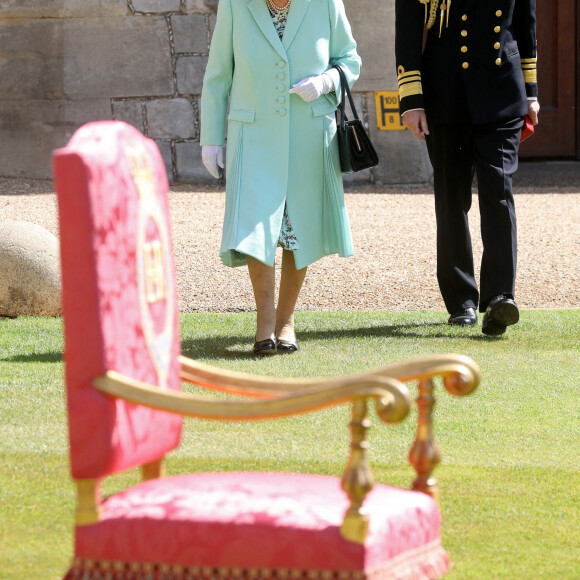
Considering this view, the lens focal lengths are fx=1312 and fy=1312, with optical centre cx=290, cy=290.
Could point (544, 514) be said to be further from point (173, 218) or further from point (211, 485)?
point (173, 218)

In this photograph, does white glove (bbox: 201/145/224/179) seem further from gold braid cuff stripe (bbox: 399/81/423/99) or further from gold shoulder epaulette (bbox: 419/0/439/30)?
gold shoulder epaulette (bbox: 419/0/439/30)

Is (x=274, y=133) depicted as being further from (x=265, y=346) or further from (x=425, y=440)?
(x=425, y=440)

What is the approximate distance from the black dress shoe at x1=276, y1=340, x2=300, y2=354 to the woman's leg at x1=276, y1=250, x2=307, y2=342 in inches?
0.8

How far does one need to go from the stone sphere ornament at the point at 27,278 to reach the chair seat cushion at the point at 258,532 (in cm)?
521

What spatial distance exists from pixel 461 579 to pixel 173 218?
7.68 metres

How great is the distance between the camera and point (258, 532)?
6.94ft

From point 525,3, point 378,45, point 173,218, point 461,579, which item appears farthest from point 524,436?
point 378,45

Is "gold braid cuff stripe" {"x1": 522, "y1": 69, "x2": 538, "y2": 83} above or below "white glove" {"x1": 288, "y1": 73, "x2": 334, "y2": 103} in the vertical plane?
above

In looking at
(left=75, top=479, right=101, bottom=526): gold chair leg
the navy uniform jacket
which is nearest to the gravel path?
the navy uniform jacket

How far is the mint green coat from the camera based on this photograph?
5727 mm

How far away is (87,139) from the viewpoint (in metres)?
2.34

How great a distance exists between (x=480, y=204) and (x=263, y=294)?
4.13 feet

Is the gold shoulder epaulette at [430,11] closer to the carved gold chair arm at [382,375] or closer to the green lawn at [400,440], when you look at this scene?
the green lawn at [400,440]

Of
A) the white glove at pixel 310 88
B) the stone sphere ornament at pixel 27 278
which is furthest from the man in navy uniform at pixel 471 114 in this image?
the stone sphere ornament at pixel 27 278
